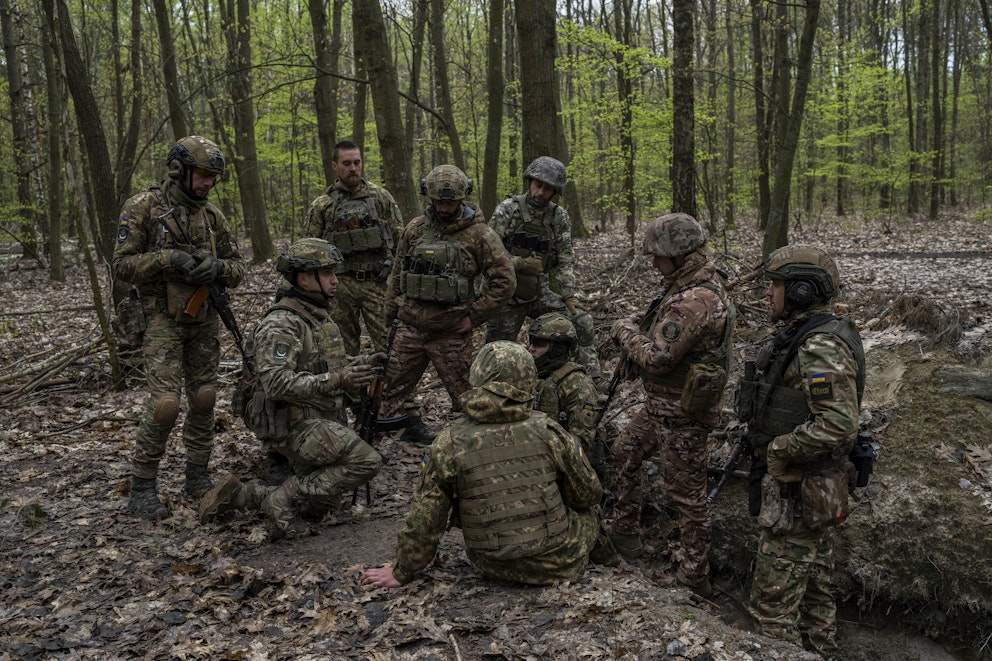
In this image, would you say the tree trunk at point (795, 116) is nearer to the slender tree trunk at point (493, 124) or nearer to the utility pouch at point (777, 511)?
the slender tree trunk at point (493, 124)

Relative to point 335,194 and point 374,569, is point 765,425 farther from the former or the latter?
point 335,194

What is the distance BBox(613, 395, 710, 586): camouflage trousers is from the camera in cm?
464

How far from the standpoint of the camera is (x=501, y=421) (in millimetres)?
3709

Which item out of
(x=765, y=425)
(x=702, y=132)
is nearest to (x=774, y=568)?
(x=765, y=425)

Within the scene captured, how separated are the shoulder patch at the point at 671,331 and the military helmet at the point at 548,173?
2506 millimetres

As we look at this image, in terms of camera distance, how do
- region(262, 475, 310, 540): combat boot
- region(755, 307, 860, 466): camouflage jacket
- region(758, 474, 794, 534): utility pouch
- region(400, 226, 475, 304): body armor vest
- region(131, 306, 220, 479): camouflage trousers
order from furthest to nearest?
region(400, 226, 475, 304): body armor vest
region(131, 306, 220, 479): camouflage trousers
region(262, 475, 310, 540): combat boot
region(758, 474, 794, 534): utility pouch
region(755, 307, 860, 466): camouflage jacket

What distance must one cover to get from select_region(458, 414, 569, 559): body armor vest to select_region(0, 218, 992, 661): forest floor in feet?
1.15

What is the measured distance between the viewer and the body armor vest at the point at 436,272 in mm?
5988

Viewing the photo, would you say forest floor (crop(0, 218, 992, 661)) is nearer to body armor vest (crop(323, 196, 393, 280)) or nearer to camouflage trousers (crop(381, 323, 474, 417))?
camouflage trousers (crop(381, 323, 474, 417))

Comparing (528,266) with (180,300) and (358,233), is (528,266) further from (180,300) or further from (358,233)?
(180,300)

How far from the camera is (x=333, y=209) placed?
6816 millimetres

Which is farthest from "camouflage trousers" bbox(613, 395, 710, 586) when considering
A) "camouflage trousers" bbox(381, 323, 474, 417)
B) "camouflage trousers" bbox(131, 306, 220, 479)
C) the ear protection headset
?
"camouflage trousers" bbox(131, 306, 220, 479)

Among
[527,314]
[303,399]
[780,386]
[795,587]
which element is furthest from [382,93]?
[795,587]

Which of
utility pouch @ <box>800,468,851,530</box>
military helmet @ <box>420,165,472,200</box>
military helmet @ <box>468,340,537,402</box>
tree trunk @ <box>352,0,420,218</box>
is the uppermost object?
tree trunk @ <box>352,0,420,218</box>
